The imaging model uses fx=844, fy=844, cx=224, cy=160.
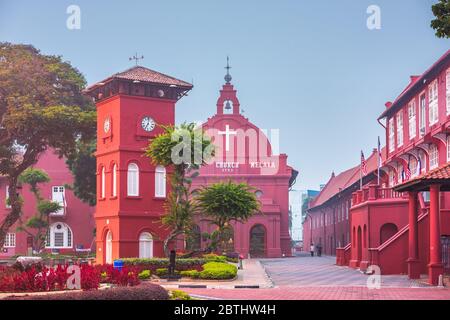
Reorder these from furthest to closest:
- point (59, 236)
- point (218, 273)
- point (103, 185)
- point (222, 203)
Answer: point (59, 236), point (103, 185), point (222, 203), point (218, 273)

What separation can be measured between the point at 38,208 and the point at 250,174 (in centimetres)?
1681

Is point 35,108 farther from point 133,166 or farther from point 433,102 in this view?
point 433,102

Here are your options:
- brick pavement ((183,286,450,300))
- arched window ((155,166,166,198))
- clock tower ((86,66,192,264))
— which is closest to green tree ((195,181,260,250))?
arched window ((155,166,166,198))

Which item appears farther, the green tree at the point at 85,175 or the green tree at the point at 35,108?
the green tree at the point at 85,175

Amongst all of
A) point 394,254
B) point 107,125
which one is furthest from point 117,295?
point 107,125

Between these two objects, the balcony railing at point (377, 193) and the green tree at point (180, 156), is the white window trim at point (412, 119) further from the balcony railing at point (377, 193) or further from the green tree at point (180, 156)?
the green tree at point (180, 156)

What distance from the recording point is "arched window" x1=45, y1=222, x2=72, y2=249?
66.4m

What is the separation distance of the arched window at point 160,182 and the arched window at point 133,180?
1088 millimetres

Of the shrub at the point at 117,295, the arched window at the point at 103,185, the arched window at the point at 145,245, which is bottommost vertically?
the shrub at the point at 117,295

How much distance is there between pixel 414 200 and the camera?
3350 cm

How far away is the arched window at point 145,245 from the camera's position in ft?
139

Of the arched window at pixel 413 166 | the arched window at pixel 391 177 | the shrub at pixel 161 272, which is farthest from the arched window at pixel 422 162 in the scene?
the shrub at pixel 161 272

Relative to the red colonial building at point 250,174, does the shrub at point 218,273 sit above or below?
below

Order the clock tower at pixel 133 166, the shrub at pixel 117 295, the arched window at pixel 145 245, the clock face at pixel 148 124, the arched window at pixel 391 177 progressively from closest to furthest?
Answer: the shrub at pixel 117 295 < the clock tower at pixel 133 166 < the arched window at pixel 145 245 < the clock face at pixel 148 124 < the arched window at pixel 391 177
